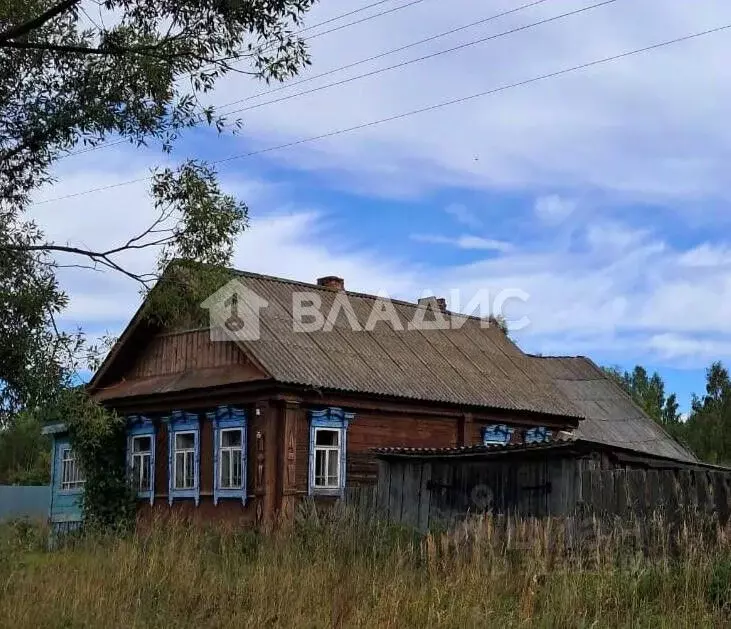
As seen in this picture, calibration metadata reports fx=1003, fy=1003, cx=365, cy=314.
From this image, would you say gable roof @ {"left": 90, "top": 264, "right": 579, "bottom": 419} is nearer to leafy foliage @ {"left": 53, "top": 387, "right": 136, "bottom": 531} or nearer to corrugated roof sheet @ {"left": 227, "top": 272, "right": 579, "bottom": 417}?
corrugated roof sheet @ {"left": 227, "top": 272, "right": 579, "bottom": 417}

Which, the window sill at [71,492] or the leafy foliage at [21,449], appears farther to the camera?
the leafy foliage at [21,449]

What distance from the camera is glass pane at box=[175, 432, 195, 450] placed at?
65.6 ft

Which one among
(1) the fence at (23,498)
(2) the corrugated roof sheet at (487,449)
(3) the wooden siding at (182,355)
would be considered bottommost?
(1) the fence at (23,498)

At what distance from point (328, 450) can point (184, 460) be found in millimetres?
3138

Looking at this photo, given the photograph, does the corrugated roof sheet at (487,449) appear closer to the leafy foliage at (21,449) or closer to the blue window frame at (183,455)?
the blue window frame at (183,455)

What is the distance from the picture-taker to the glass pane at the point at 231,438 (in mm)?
18866

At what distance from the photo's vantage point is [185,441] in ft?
66.2

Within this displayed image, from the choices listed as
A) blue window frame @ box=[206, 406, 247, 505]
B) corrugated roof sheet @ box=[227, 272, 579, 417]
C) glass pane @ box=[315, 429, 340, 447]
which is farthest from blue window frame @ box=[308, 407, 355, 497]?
blue window frame @ box=[206, 406, 247, 505]

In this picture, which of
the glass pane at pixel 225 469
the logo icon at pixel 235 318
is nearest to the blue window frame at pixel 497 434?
the logo icon at pixel 235 318

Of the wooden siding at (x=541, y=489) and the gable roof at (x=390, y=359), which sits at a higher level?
the gable roof at (x=390, y=359)

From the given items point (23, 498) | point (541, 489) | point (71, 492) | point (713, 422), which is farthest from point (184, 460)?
point (713, 422)

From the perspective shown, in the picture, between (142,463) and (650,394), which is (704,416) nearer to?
(650,394)

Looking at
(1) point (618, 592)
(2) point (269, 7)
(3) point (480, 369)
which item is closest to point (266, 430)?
(3) point (480, 369)

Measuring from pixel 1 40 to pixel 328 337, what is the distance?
11551 millimetres
